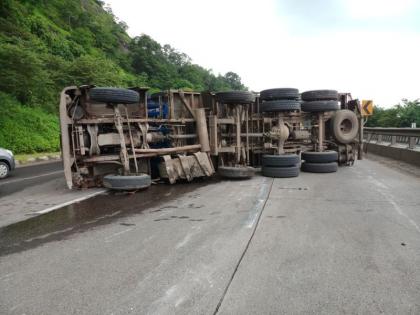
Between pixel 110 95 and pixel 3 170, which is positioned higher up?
pixel 110 95

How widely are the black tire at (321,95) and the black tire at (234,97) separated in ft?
7.17

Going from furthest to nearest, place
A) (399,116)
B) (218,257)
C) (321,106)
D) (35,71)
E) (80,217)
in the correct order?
(399,116)
(35,71)
(321,106)
(80,217)
(218,257)

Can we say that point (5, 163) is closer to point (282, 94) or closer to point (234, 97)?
point (234, 97)

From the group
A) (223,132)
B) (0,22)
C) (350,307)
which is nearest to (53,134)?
(0,22)

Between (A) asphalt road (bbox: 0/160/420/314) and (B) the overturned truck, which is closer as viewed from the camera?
(A) asphalt road (bbox: 0/160/420/314)

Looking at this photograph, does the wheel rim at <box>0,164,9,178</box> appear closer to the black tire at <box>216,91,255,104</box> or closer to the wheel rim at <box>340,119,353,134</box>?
the black tire at <box>216,91,255,104</box>

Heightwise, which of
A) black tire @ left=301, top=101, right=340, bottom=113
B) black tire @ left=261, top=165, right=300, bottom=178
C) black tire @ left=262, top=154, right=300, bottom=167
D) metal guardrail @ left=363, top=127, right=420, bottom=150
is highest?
black tire @ left=301, top=101, right=340, bottom=113

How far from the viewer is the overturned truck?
688cm

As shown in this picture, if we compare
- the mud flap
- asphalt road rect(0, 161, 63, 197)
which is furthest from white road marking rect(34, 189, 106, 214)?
asphalt road rect(0, 161, 63, 197)

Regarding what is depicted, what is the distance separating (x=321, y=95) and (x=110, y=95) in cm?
622

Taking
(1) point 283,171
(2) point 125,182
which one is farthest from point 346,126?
(2) point 125,182

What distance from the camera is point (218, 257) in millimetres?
3299

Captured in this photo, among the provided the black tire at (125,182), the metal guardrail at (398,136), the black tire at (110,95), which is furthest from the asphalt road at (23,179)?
the metal guardrail at (398,136)

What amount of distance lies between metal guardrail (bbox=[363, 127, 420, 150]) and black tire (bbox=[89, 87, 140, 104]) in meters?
8.57
